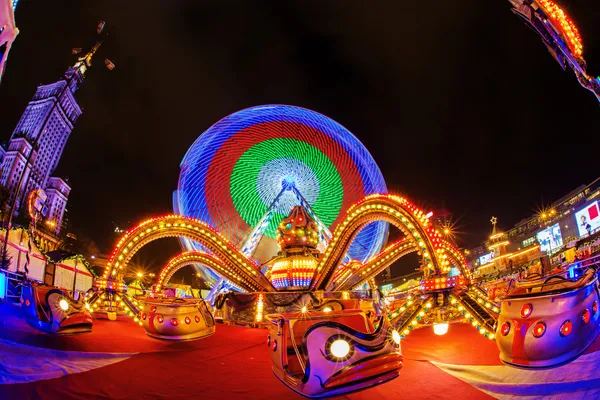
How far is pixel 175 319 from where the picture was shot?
795 cm

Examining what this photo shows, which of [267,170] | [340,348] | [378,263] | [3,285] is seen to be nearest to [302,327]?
[340,348]

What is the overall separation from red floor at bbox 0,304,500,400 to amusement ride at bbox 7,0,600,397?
1.52 feet

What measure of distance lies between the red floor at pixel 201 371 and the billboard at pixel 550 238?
47014mm

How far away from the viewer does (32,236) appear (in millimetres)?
19469

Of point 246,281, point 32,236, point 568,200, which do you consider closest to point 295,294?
point 246,281

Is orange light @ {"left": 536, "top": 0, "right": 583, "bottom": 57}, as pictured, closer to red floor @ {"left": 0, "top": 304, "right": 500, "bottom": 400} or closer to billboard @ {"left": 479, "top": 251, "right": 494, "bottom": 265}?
red floor @ {"left": 0, "top": 304, "right": 500, "bottom": 400}

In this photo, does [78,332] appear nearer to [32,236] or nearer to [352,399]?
[352,399]

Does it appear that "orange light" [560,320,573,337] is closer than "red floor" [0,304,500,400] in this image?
Yes

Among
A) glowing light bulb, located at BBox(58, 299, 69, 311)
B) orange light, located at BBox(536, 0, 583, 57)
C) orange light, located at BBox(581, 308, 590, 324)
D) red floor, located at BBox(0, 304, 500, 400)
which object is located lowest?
red floor, located at BBox(0, 304, 500, 400)

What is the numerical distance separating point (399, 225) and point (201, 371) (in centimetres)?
593

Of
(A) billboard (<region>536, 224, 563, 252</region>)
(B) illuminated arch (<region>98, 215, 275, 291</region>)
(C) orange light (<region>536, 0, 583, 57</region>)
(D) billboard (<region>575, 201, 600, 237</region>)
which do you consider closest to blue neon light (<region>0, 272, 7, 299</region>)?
(B) illuminated arch (<region>98, 215, 275, 291</region>)

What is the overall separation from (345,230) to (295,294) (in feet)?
13.8

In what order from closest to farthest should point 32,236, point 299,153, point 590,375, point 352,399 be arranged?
point 590,375 → point 352,399 → point 32,236 → point 299,153

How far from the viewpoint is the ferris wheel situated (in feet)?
77.4
